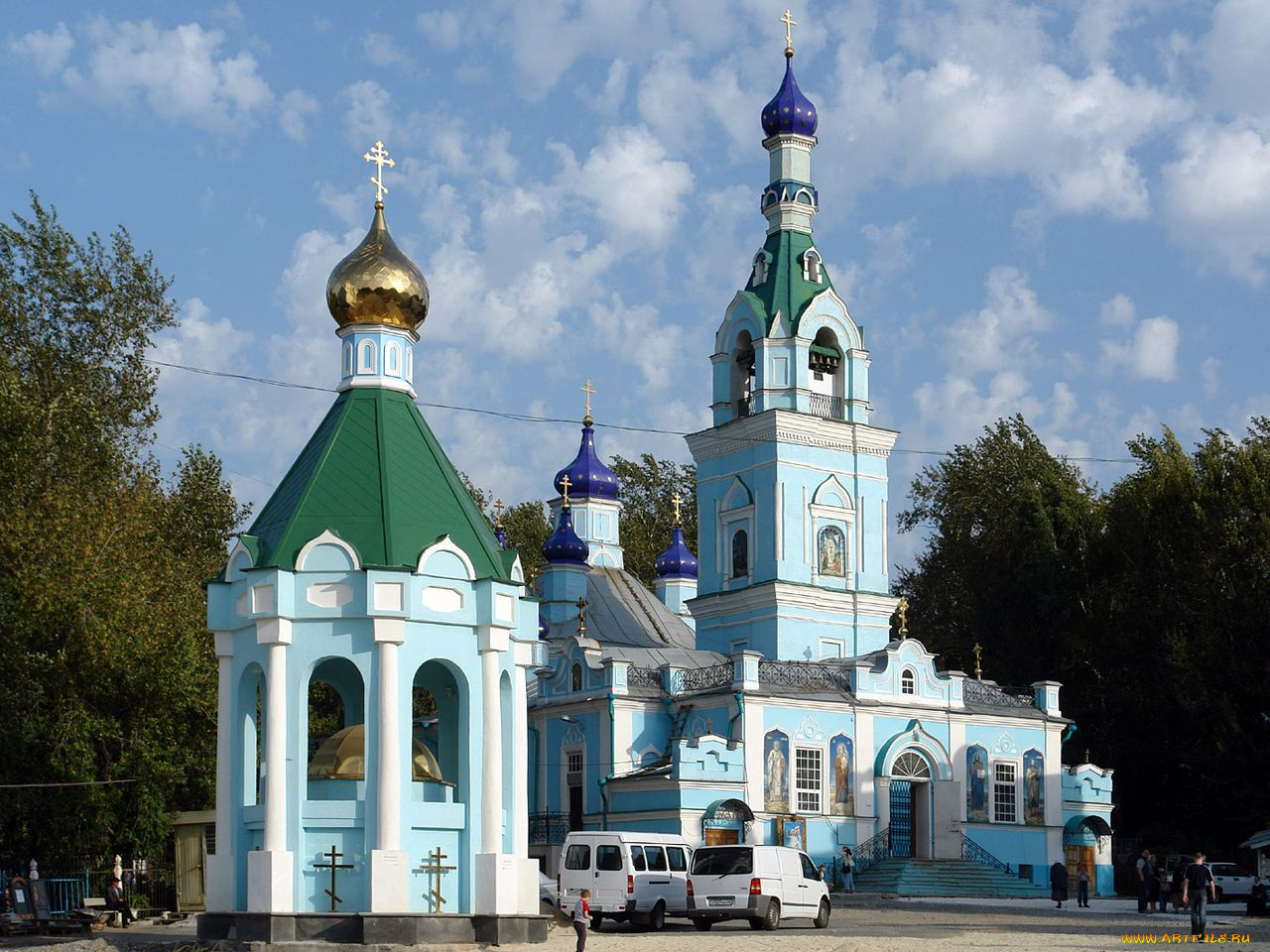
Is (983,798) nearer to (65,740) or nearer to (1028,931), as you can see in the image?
(1028,931)

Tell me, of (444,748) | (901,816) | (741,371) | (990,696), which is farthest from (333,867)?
(741,371)

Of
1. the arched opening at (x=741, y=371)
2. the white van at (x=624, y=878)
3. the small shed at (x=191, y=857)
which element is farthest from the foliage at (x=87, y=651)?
the arched opening at (x=741, y=371)

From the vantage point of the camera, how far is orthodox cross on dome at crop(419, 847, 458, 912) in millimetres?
18750

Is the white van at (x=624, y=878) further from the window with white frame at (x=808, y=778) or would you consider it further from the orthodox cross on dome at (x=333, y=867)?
the window with white frame at (x=808, y=778)

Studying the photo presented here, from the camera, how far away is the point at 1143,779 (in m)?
46.4

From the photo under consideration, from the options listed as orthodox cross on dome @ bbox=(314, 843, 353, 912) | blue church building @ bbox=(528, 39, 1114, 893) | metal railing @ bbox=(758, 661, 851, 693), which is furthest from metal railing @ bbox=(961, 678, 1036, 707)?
orthodox cross on dome @ bbox=(314, 843, 353, 912)

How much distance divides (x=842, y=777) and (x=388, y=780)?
19.7 metres

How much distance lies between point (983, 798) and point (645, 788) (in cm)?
759

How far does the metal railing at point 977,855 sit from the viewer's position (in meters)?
37.5

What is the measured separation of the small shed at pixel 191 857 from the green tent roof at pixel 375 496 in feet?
27.4

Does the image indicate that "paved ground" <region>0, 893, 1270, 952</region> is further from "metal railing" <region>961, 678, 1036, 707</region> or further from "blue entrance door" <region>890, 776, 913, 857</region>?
"metal railing" <region>961, 678, 1036, 707</region>

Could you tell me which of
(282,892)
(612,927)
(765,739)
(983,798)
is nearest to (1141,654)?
(983,798)

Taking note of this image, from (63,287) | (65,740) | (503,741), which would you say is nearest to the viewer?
(503,741)

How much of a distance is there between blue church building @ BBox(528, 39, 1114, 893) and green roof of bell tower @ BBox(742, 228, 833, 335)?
49mm
